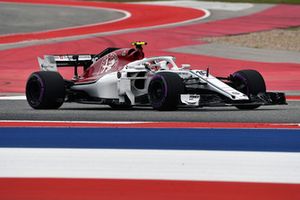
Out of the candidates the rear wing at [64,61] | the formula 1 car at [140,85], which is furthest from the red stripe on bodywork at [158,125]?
the rear wing at [64,61]

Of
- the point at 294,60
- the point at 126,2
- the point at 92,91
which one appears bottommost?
the point at 126,2

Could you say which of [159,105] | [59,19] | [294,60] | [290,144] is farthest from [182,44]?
[290,144]

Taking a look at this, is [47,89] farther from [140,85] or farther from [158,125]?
[158,125]

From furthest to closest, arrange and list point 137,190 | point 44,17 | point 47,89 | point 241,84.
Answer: point 44,17
point 47,89
point 241,84
point 137,190

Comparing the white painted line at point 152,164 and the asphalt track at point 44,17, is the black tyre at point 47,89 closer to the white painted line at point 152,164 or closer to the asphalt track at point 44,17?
the white painted line at point 152,164

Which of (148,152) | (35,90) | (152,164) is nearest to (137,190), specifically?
(152,164)

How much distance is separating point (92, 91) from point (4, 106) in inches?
64.5

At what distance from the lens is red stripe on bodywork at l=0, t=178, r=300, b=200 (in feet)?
24.6

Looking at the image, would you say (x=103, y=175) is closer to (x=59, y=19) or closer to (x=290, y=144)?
(x=290, y=144)

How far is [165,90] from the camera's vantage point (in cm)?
1380

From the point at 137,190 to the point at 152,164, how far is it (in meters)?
1.13

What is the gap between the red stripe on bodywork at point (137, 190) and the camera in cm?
750

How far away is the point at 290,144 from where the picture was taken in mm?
10258

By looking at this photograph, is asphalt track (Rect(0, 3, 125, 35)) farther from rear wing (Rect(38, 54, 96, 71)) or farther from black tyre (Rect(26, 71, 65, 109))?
black tyre (Rect(26, 71, 65, 109))
